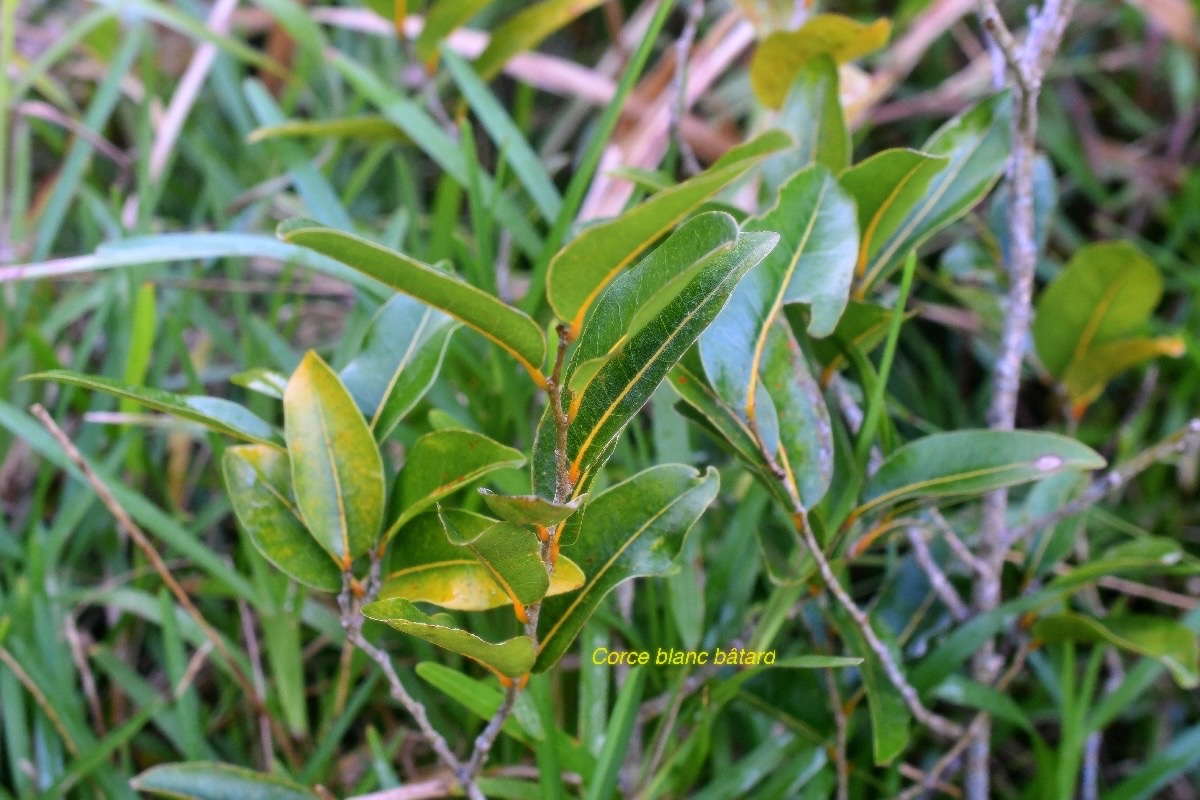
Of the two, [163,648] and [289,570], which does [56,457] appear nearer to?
[163,648]

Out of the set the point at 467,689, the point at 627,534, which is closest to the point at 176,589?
the point at 467,689

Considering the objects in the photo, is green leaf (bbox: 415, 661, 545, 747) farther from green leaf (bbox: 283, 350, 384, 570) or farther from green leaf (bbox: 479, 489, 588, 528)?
green leaf (bbox: 479, 489, 588, 528)

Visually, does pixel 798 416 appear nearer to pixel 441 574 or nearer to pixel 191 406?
pixel 441 574

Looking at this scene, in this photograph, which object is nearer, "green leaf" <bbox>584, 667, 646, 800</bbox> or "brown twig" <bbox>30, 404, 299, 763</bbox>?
"green leaf" <bbox>584, 667, 646, 800</bbox>

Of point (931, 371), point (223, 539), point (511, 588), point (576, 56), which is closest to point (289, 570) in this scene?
point (511, 588)

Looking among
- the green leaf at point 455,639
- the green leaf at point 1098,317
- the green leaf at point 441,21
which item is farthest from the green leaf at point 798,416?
the green leaf at point 441,21

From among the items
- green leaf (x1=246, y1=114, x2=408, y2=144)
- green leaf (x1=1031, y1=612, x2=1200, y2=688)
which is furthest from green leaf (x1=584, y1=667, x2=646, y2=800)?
green leaf (x1=246, y1=114, x2=408, y2=144)
